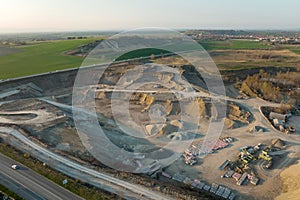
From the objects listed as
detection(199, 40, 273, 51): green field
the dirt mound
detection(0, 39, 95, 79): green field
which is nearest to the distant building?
the dirt mound

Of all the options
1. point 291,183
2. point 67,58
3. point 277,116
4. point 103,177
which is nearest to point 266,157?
point 291,183

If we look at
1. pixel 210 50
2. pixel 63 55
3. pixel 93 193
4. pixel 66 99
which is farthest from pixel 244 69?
pixel 93 193

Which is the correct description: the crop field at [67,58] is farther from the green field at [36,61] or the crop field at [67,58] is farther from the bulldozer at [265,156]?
the bulldozer at [265,156]

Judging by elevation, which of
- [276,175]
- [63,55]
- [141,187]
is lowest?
[276,175]

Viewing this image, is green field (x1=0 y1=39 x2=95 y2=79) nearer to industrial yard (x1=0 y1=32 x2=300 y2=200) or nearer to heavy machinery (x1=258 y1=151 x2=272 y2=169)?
industrial yard (x1=0 y1=32 x2=300 y2=200)

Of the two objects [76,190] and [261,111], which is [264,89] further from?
[76,190]

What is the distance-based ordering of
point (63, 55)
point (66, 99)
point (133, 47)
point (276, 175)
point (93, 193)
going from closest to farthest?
point (93, 193) < point (276, 175) < point (66, 99) < point (63, 55) < point (133, 47)
